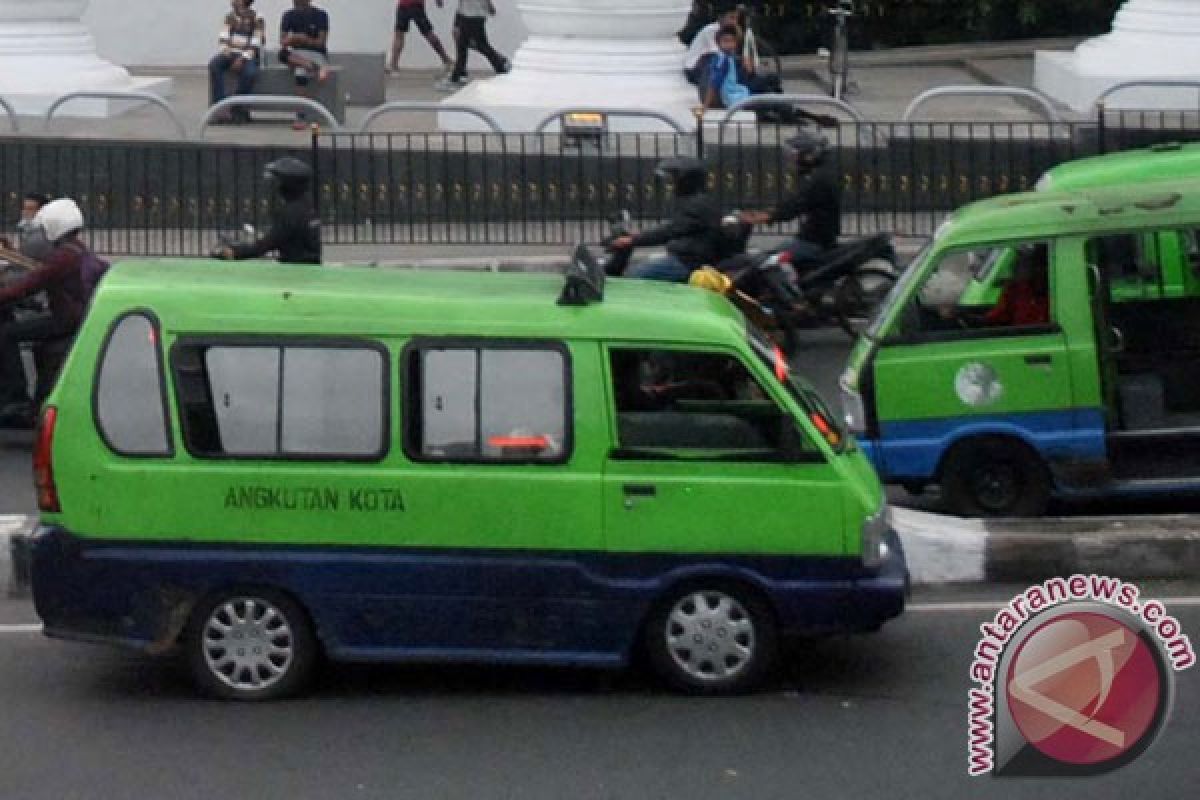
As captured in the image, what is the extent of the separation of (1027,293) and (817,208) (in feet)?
15.4

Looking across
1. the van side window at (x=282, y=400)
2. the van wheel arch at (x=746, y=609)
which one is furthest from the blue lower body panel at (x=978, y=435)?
the van side window at (x=282, y=400)

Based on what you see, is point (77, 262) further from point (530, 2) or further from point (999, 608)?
point (530, 2)

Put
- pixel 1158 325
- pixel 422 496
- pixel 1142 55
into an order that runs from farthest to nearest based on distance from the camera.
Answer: pixel 1142 55
pixel 1158 325
pixel 422 496

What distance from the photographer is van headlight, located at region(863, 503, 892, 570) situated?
9.88m

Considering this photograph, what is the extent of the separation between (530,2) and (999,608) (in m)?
13.2

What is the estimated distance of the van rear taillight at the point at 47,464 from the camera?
9852 millimetres

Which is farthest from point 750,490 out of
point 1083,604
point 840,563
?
point 1083,604

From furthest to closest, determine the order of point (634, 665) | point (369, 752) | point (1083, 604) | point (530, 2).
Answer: point (530, 2)
point (634, 665)
point (369, 752)
point (1083, 604)

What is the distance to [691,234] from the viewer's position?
16.6 m

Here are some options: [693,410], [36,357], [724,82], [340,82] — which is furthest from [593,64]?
[693,410]

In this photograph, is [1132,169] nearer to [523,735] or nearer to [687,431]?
[687,431]

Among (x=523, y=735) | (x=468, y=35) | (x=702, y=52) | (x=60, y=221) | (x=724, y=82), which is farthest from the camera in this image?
(x=468, y=35)

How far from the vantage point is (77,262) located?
1454 centimetres

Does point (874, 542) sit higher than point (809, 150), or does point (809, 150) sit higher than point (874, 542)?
point (809, 150)
